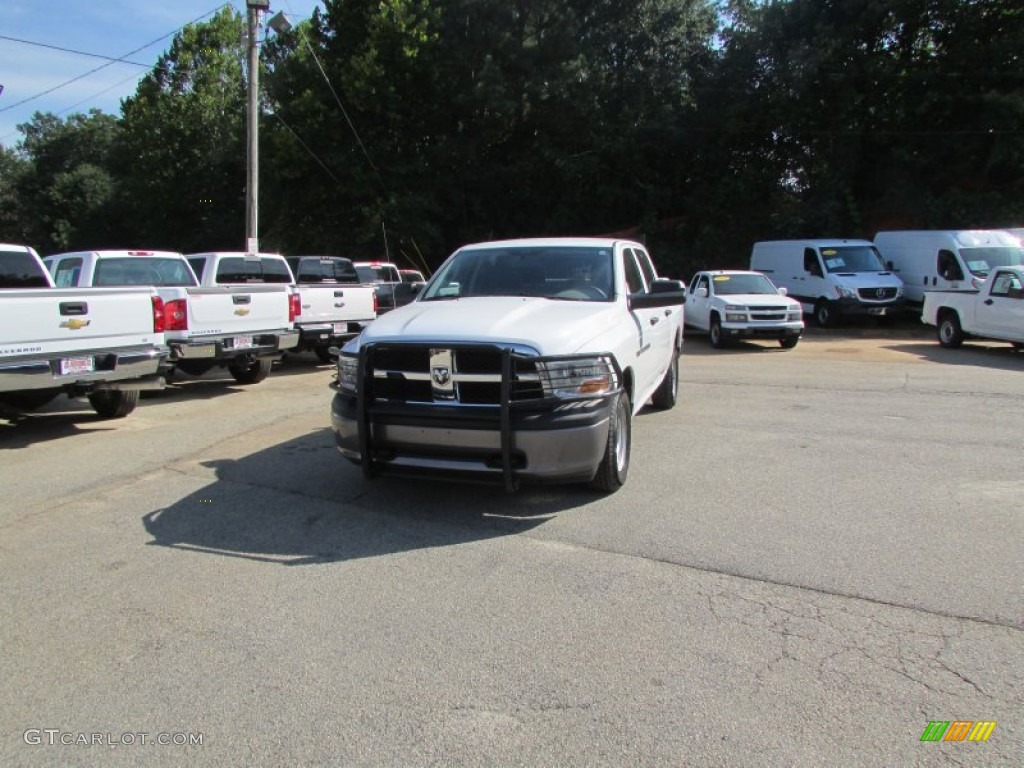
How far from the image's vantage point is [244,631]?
365cm

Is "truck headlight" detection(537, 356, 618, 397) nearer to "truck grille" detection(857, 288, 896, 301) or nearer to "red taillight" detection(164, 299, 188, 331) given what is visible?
"red taillight" detection(164, 299, 188, 331)

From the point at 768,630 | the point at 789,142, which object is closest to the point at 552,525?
the point at 768,630

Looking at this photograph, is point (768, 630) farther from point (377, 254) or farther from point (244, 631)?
point (377, 254)

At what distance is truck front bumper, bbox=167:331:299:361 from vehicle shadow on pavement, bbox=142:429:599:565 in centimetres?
414

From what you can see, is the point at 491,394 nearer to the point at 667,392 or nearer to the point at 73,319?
the point at 667,392

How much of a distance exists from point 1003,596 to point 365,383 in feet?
13.0

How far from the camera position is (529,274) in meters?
6.65

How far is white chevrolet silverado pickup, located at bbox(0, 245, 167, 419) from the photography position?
7.34 metres

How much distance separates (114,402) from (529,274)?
5703mm

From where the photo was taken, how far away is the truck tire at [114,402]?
9.03 m

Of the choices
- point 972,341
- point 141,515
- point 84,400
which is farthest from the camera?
point 972,341

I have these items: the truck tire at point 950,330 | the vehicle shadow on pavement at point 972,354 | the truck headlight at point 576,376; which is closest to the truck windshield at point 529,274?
the truck headlight at point 576,376

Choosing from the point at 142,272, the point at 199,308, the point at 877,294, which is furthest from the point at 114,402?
the point at 877,294

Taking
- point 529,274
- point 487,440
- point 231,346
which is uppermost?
point 529,274
